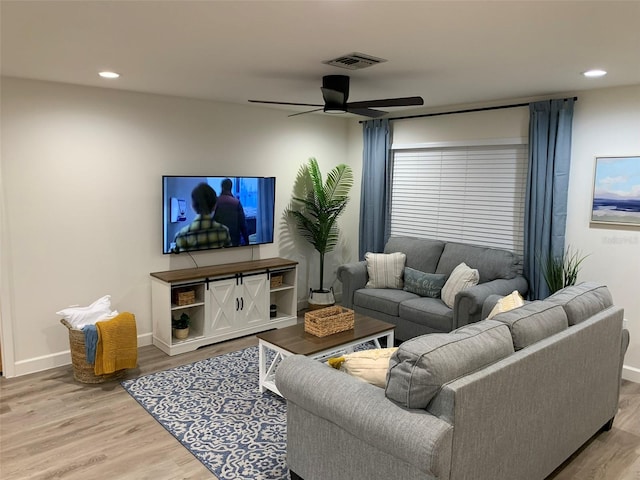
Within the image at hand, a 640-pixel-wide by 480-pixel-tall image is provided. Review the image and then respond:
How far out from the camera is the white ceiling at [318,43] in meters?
2.24

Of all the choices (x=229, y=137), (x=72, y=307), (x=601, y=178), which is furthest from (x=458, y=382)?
(x=229, y=137)

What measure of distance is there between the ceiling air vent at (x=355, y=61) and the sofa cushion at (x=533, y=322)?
1724 mm

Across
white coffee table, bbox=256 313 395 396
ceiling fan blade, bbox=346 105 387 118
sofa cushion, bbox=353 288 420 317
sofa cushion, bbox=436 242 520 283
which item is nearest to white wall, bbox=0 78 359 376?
sofa cushion, bbox=353 288 420 317

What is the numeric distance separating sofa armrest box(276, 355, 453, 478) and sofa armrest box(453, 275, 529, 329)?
209 centimetres

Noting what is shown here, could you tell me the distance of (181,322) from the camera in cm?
473

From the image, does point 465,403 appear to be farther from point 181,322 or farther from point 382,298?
point 181,322

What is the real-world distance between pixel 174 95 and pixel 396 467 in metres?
3.87

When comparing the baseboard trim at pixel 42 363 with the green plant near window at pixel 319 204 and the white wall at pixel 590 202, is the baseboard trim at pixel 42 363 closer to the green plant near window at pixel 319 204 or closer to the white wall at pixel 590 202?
the green plant near window at pixel 319 204

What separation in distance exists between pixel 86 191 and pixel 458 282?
3.40 meters

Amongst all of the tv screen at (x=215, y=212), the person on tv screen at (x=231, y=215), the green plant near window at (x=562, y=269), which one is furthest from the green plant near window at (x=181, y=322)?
the green plant near window at (x=562, y=269)

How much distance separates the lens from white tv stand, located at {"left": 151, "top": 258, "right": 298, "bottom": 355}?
→ 463 centimetres

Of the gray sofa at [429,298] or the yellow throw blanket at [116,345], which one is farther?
the gray sofa at [429,298]

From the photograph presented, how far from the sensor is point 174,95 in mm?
4703

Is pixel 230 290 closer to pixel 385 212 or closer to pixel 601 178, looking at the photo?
pixel 385 212
